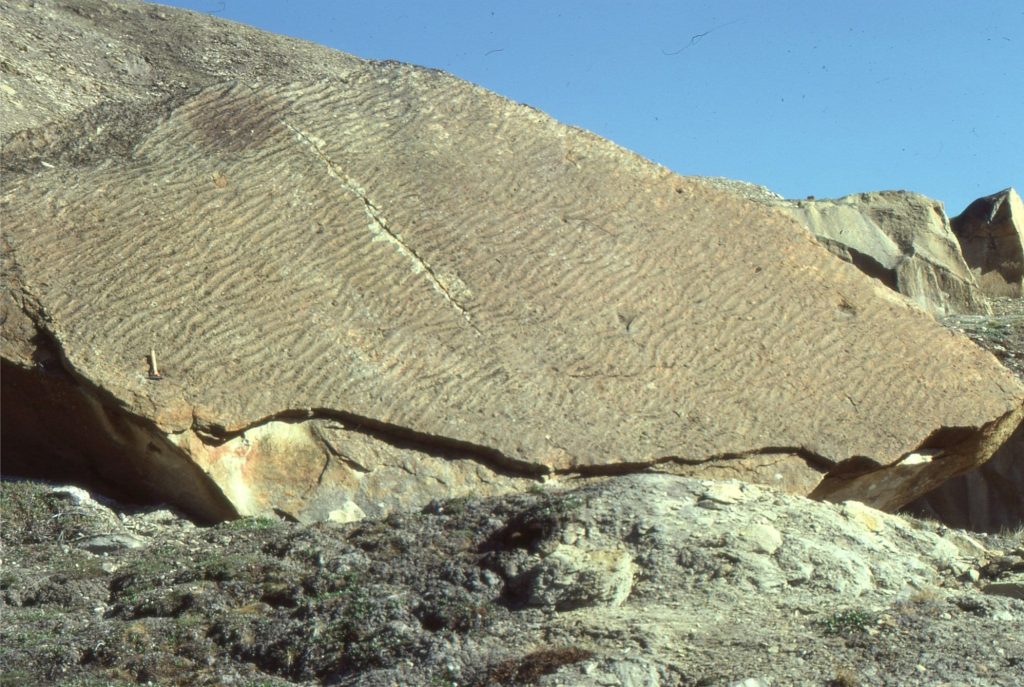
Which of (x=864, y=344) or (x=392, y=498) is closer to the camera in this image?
(x=392, y=498)

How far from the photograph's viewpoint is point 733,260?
7129 millimetres

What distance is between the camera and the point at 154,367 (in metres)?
5.74

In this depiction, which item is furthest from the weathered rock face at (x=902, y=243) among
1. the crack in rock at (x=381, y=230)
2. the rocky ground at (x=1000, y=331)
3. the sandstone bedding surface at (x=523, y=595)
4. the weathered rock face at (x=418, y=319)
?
the sandstone bedding surface at (x=523, y=595)

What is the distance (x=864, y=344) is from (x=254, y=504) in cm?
321

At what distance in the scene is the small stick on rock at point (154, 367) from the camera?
18.7ft

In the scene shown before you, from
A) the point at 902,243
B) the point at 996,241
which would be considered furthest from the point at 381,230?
the point at 996,241

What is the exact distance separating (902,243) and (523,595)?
23.6 ft

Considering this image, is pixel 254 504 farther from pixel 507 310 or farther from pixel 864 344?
pixel 864 344

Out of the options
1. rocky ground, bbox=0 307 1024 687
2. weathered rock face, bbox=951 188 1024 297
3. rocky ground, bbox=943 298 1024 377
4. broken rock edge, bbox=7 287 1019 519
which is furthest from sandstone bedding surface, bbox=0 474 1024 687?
weathered rock face, bbox=951 188 1024 297

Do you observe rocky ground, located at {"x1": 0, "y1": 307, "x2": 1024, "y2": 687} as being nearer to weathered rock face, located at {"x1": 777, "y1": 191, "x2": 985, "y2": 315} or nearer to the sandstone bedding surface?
the sandstone bedding surface

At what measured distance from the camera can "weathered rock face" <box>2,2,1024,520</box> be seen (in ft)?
19.2

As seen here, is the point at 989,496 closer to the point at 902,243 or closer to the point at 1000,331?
the point at 1000,331

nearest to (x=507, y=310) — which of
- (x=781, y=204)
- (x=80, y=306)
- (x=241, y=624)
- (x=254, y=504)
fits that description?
(x=254, y=504)

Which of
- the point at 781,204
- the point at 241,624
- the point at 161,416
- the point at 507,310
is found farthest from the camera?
the point at 781,204
